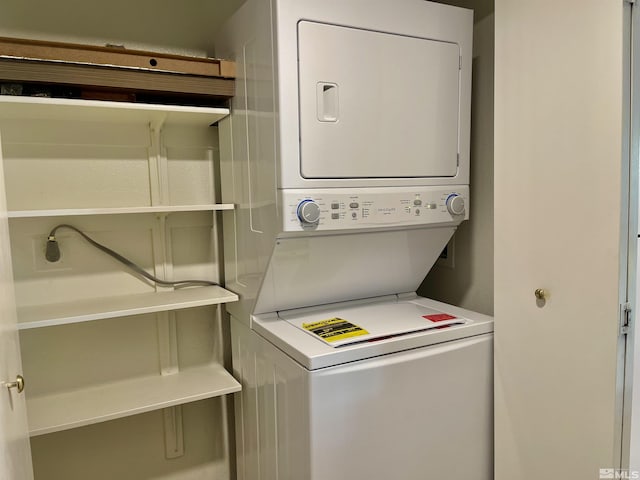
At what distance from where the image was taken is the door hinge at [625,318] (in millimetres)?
1244

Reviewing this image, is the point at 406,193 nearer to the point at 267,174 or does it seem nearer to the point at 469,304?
the point at 267,174

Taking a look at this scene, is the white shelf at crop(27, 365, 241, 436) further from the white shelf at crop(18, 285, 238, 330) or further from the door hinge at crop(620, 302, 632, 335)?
the door hinge at crop(620, 302, 632, 335)

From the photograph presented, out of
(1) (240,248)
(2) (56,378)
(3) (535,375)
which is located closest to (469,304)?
(3) (535,375)

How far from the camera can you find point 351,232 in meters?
1.61

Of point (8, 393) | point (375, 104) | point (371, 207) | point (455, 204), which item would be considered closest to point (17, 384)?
point (8, 393)

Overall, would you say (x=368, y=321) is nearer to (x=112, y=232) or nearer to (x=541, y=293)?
(x=541, y=293)

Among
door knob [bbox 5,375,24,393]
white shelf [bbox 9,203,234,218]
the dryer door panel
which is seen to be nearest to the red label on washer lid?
the dryer door panel

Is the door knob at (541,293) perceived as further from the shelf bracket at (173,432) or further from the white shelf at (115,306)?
the shelf bracket at (173,432)

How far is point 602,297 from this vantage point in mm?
1268

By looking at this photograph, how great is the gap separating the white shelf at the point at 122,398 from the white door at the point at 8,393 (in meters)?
0.32

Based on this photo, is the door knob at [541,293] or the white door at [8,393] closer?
the white door at [8,393]

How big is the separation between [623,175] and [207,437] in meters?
1.89

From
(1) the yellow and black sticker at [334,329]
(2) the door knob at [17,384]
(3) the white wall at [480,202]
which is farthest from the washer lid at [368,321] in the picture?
(2) the door knob at [17,384]

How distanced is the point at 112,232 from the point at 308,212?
900mm
